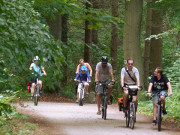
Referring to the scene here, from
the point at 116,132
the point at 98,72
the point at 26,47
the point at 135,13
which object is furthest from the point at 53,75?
the point at 135,13

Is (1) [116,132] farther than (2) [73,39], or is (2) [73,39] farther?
(2) [73,39]

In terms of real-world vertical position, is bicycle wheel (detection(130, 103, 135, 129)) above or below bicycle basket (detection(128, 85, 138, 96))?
below

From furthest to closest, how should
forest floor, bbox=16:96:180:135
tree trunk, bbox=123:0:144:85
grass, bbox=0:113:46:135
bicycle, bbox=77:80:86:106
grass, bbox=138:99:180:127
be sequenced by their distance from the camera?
tree trunk, bbox=123:0:144:85
bicycle, bbox=77:80:86:106
grass, bbox=138:99:180:127
forest floor, bbox=16:96:180:135
grass, bbox=0:113:46:135

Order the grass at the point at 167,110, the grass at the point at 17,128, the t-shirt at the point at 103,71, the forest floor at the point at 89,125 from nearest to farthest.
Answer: the grass at the point at 17,128, the forest floor at the point at 89,125, the grass at the point at 167,110, the t-shirt at the point at 103,71

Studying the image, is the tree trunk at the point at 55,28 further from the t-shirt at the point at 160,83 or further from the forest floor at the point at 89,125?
the t-shirt at the point at 160,83

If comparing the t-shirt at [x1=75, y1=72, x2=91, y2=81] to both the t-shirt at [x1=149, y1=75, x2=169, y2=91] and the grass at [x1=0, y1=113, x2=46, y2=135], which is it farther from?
the t-shirt at [x1=149, y1=75, x2=169, y2=91]

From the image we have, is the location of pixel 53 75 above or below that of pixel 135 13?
below

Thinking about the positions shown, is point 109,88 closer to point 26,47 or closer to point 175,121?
point 175,121

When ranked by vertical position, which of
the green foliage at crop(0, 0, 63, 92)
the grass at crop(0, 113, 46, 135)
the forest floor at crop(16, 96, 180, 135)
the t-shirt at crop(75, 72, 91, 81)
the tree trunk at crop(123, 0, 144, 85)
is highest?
the tree trunk at crop(123, 0, 144, 85)

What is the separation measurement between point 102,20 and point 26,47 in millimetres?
1185

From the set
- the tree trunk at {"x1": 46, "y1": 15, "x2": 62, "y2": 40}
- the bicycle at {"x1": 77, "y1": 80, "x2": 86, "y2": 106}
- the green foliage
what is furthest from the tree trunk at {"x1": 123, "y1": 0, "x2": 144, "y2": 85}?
the green foliage

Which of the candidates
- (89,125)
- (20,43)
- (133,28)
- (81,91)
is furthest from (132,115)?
(133,28)

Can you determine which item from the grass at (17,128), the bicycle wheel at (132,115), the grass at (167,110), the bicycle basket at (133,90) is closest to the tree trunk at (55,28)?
the grass at (167,110)

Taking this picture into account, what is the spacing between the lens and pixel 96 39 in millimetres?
32031
